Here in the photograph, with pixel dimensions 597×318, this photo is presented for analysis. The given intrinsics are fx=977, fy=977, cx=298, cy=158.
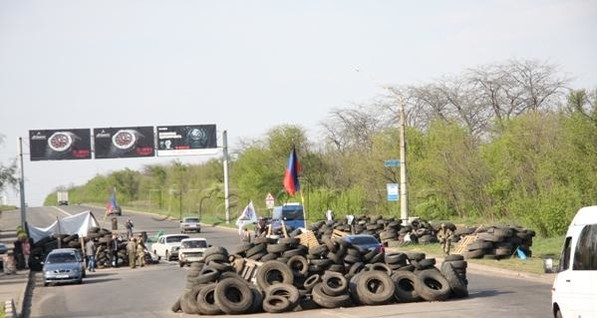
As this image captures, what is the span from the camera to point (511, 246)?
36.8 meters

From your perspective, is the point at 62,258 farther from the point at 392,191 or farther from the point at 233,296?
the point at 233,296

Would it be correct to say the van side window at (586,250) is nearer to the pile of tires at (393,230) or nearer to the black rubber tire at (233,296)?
the black rubber tire at (233,296)

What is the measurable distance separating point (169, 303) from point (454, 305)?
27.3 feet

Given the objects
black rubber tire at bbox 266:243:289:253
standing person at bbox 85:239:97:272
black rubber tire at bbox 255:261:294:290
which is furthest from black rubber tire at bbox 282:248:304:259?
standing person at bbox 85:239:97:272

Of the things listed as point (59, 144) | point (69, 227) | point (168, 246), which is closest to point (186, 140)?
point (59, 144)

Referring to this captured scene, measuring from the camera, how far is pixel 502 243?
3697cm

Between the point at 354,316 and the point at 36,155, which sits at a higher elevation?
the point at 36,155

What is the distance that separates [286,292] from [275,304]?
0.64 metres

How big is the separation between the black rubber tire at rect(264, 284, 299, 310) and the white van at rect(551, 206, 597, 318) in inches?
388

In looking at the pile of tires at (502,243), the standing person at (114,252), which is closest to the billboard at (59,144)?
the standing person at (114,252)

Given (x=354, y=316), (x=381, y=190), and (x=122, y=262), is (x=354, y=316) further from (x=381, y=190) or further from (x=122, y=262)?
(x=381, y=190)

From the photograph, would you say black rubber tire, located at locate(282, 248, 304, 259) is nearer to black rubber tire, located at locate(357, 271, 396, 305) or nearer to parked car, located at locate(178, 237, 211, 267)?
black rubber tire, located at locate(357, 271, 396, 305)

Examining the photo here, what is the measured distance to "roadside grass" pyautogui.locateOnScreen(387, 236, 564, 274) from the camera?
32625 mm

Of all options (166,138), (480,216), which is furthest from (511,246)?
(166,138)
